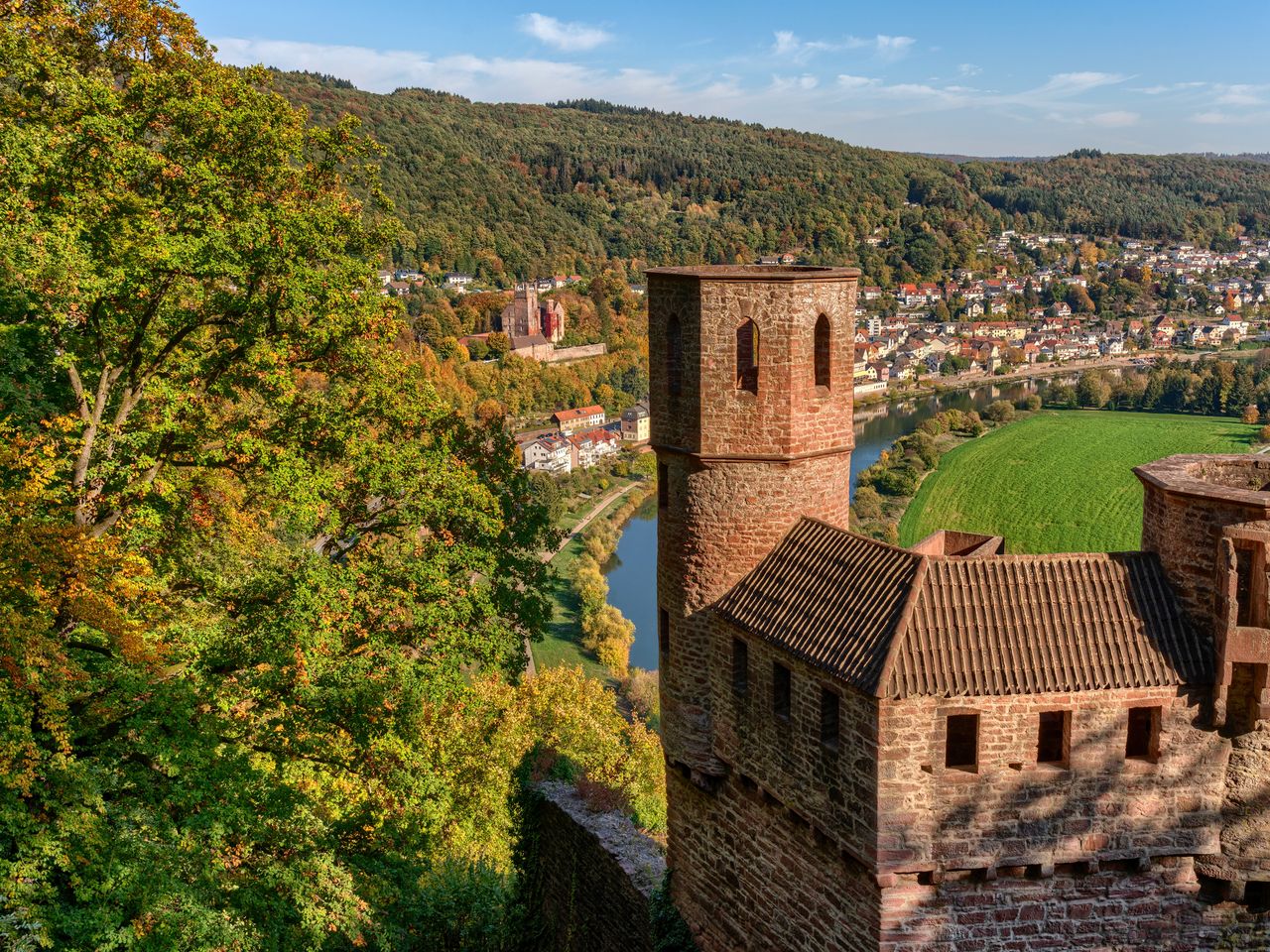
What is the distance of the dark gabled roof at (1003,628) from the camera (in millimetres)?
9695

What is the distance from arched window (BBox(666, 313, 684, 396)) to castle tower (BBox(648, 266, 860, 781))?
0.04 ft

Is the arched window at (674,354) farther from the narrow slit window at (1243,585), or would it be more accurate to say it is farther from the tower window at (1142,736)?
the narrow slit window at (1243,585)

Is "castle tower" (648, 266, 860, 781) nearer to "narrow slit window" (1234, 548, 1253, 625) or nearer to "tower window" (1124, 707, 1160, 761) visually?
"tower window" (1124, 707, 1160, 761)

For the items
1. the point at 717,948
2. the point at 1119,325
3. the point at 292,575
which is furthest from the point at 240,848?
the point at 1119,325

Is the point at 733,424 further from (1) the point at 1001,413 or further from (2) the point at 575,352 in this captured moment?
(2) the point at 575,352

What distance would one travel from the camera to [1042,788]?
9.89 m

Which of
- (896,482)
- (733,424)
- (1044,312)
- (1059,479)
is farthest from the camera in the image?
(1044,312)

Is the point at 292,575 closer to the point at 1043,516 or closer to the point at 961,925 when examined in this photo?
the point at 961,925

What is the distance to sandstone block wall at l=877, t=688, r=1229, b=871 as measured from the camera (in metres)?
9.71

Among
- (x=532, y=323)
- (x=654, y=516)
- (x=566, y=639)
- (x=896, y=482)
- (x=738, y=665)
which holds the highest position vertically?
(x=738, y=665)

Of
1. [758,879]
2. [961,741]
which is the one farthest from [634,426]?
[961,741]

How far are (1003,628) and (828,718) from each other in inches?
70.3

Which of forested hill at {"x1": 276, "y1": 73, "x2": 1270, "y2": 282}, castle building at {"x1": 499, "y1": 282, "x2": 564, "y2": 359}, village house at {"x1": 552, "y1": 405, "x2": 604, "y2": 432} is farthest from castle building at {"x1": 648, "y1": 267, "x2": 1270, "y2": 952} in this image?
forested hill at {"x1": 276, "y1": 73, "x2": 1270, "y2": 282}

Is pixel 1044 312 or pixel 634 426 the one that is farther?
pixel 1044 312
